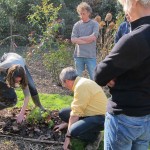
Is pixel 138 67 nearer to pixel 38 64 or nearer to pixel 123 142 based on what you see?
pixel 123 142

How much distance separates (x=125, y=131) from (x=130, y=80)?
0.38 metres

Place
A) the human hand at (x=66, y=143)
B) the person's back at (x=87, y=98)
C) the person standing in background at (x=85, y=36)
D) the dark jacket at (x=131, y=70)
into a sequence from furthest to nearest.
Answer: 1. the person standing in background at (x=85, y=36)
2. the human hand at (x=66, y=143)
3. the person's back at (x=87, y=98)
4. the dark jacket at (x=131, y=70)

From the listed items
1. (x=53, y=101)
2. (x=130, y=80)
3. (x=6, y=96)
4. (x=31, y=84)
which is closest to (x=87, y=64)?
(x=53, y=101)

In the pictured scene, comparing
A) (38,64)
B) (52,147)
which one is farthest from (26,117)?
(38,64)

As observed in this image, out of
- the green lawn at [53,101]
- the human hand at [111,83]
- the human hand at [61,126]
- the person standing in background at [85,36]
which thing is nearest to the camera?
the human hand at [111,83]

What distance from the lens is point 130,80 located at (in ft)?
8.58

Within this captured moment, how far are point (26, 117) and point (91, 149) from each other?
1125 millimetres

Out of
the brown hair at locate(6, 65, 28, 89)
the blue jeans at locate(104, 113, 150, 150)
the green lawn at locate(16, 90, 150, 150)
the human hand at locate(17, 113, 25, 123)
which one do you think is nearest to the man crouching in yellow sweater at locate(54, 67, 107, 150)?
the brown hair at locate(6, 65, 28, 89)

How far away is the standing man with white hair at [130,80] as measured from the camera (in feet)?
8.20

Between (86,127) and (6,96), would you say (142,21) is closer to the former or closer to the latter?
(86,127)

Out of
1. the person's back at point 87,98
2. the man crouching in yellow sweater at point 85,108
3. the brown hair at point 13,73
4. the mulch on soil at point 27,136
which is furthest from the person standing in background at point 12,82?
the person's back at point 87,98

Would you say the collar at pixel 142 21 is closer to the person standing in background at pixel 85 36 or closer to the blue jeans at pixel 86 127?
the blue jeans at pixel 86 127

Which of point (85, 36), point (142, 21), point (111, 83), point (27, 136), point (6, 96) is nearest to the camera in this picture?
point (142, 21)

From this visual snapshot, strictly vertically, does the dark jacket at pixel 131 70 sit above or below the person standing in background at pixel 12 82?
above
